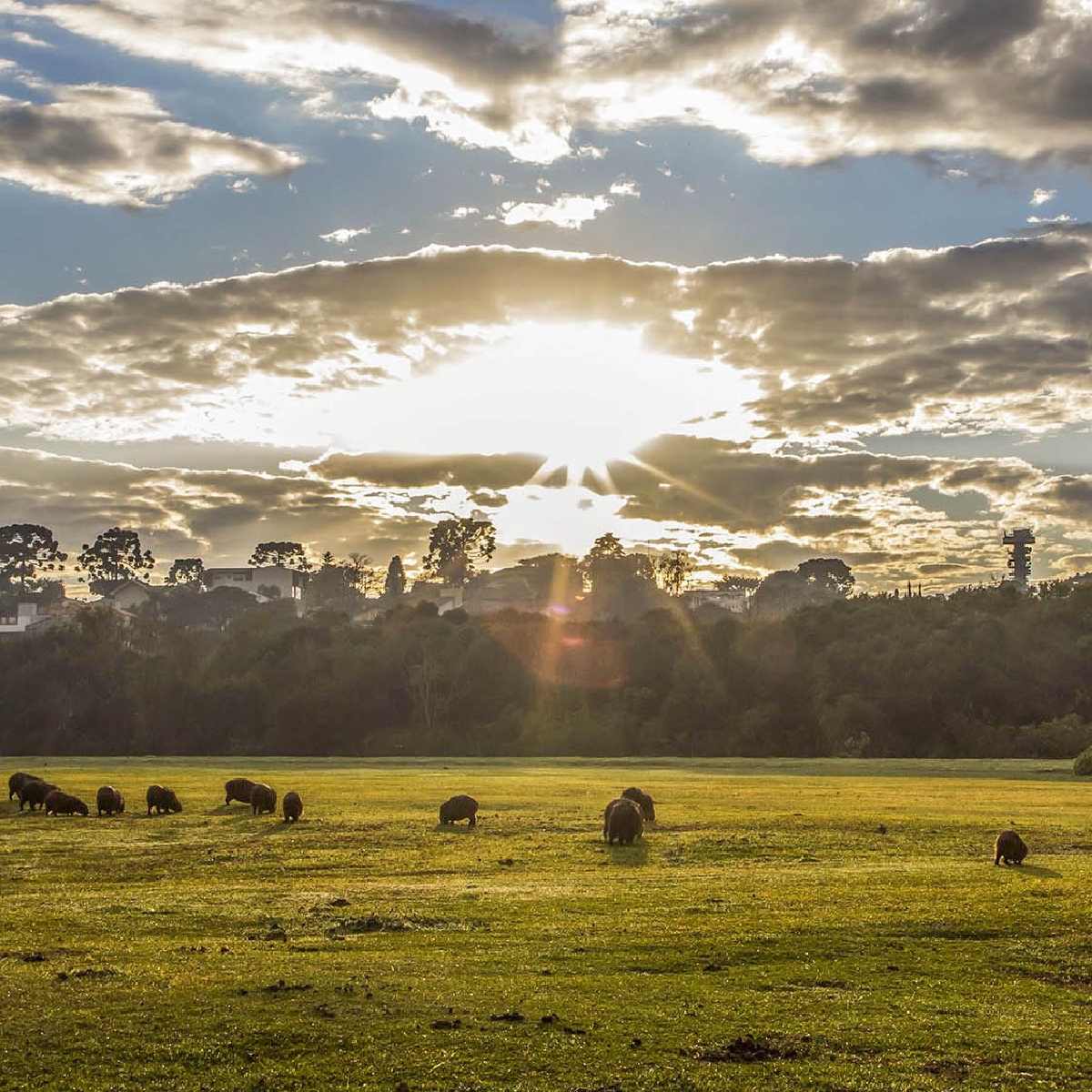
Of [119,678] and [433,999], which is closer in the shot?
[433,999]

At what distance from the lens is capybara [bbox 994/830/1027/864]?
31703 mm

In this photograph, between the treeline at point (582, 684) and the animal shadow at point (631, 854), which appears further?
the treeline at point (582, 684)

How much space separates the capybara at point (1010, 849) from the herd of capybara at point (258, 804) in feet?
33.6

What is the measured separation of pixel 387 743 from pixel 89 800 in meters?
79.9

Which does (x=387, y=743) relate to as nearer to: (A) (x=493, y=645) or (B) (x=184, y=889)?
(A) (x=493, y=645)

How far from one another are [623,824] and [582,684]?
102 metres

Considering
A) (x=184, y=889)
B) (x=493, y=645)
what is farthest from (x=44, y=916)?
(x=493, y=645)

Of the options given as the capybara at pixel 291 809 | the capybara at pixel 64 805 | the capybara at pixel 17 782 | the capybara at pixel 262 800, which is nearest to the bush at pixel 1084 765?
the capybara at pixel 262 800

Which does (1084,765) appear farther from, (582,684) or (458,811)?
(582,684)

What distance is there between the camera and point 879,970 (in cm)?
1956

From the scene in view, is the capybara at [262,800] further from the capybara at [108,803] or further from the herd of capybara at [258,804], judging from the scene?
the capybara at [108,803]

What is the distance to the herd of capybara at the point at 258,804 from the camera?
36.3 meters

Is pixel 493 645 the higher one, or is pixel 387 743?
pixel 493 645

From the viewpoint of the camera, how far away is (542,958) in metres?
20.0
